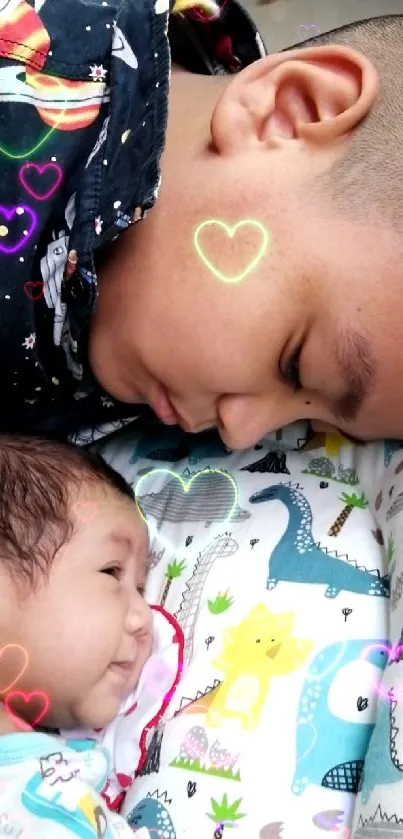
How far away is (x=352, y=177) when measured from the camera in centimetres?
84

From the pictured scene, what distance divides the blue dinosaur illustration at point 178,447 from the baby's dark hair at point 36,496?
0.18m

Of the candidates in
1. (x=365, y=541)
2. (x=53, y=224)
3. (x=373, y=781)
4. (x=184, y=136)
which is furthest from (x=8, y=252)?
(x=373, y=781)

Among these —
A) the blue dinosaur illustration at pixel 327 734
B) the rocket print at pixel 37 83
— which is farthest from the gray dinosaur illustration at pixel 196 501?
the rocket print at pixel 37 83

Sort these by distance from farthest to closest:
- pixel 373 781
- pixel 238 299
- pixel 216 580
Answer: pixel 216 580 → pixel 238 299 → pixel 373 781

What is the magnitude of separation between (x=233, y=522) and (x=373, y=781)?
1.23ft

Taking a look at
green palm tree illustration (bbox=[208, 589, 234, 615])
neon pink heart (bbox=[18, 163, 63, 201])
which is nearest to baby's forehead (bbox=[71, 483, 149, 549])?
green palm tree illustration (bbox=[208, 589, 234, 615])

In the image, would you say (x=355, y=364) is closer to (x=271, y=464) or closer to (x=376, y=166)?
(x=376, y=166)

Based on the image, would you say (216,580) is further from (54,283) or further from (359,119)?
(359,119)

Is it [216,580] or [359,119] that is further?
[216,580]

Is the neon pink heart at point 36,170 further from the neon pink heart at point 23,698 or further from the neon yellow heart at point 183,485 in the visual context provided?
the neon pink heart at point 23,698

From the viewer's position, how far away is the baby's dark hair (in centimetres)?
89

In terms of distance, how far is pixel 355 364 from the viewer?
2.82 feet

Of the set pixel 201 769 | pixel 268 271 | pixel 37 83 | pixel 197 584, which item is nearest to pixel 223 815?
pixel 201 769

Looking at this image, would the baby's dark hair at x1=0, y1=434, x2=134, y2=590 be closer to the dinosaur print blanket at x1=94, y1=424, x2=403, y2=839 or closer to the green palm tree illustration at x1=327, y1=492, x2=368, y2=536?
the dinosaur print blanket at x1=94, y1=424, x2=403, y2=839
